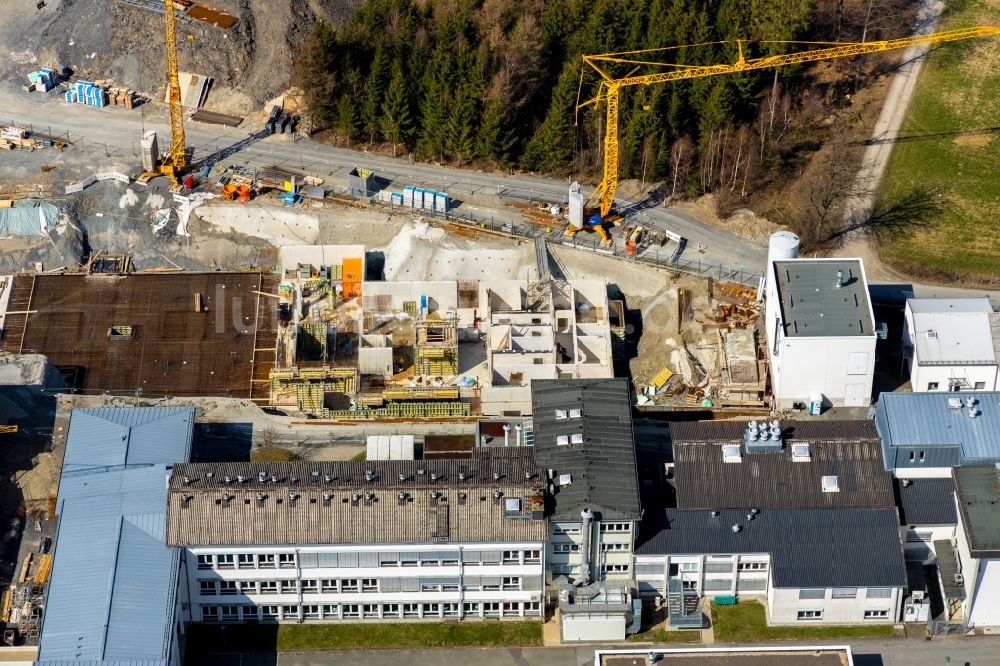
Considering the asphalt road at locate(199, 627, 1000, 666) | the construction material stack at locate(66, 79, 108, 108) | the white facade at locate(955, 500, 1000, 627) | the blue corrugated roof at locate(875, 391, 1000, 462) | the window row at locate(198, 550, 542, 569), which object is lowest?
the asphalt road at locate(199, 627, 1000, 666)

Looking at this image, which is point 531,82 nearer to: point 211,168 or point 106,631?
point 211,168

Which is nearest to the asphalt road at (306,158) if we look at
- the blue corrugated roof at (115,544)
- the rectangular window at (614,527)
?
the rectangular window at (614,527)

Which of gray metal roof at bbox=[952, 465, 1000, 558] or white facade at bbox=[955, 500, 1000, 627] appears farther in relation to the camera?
white facade at bbox=[955, 500, 1000, 627]

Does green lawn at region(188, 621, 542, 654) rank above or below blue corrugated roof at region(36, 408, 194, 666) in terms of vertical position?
below

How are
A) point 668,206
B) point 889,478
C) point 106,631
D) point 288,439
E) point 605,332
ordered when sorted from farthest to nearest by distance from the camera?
point 668,206, point 605,332, point 288,439, point 889,478, point 106,631

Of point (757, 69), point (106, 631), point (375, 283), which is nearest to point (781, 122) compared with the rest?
point (757, 69)

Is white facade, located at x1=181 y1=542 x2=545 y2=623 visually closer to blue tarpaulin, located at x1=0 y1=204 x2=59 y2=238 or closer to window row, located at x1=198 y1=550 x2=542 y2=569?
window row, located at x1=198 y1=550 x2=542 y2=569

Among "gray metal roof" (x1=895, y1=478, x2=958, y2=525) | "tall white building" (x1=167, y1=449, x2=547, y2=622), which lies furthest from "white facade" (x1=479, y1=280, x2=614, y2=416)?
"gray metal roof" (x1=895, y1=478, x2=958, y2=525)
